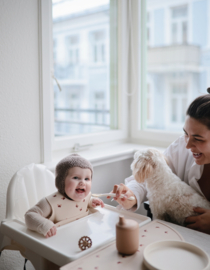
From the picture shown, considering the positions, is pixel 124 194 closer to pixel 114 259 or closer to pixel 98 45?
pixel 114 259

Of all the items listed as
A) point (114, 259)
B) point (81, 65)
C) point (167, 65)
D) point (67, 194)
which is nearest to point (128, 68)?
point (167, 65)

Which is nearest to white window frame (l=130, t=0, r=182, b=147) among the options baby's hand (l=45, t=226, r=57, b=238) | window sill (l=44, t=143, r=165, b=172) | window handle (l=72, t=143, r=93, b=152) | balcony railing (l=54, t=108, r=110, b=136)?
window sill (l=44, t=143, r=165, b=172)

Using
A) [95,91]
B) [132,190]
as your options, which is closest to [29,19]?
[95,91]

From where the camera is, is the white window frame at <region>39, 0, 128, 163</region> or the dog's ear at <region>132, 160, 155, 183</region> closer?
the dog's ear at <region>132, 160, 155, 183</region>

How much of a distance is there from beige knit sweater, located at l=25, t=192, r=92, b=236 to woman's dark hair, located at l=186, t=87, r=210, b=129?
1.83 feet

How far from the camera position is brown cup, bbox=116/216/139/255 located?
0.82m

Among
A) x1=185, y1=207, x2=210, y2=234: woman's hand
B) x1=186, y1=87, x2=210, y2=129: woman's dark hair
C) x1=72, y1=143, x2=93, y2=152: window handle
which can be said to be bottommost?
x1=185, y1=207, x2=210, y2=234: woman's hand

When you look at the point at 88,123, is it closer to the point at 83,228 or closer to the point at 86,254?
the point at 83,228

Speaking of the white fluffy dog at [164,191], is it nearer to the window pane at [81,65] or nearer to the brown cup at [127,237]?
the brown cup at [127,237]

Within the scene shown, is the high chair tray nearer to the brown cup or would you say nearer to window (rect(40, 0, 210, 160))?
the brown cup

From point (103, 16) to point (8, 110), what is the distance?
1.17 m

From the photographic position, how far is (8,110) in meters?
1.38

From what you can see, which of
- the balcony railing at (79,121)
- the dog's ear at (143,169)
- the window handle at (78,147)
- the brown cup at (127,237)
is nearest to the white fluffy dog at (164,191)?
the dog's ear at (143,169)

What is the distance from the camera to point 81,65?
203cm
